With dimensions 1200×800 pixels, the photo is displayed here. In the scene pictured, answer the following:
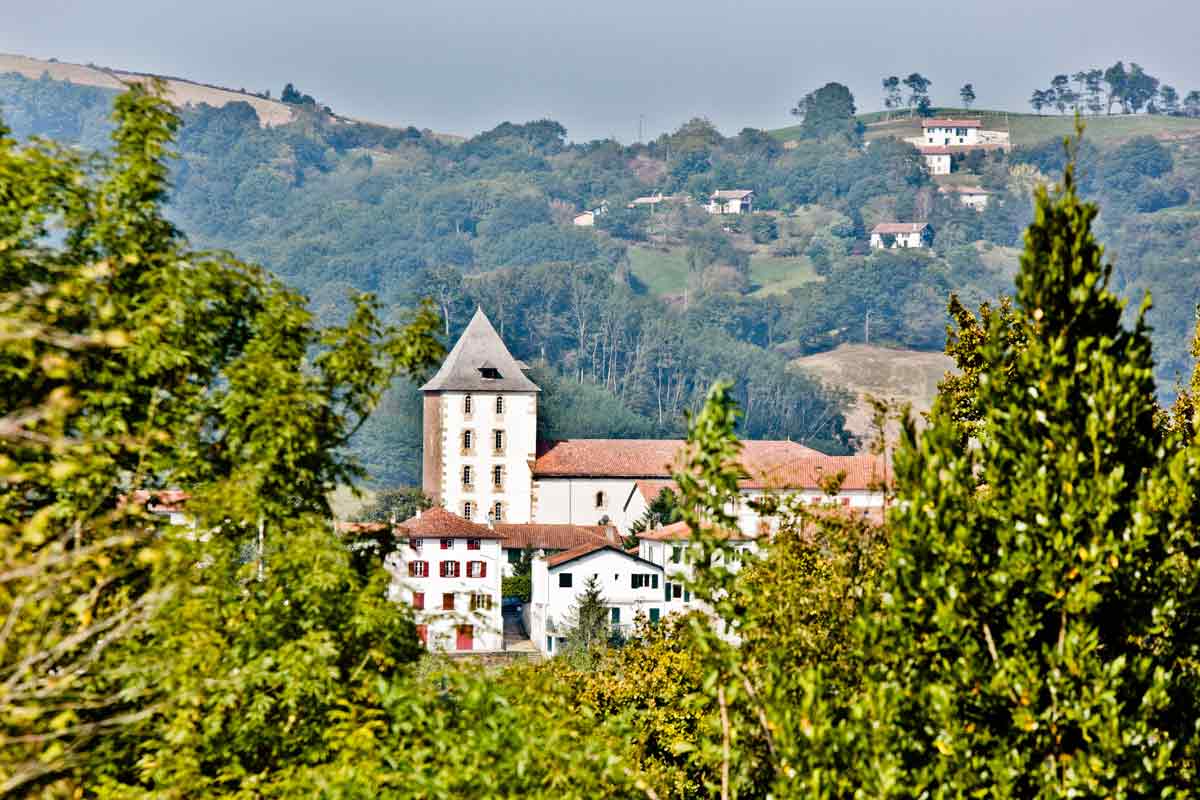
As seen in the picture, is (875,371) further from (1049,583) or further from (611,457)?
(1049,583)

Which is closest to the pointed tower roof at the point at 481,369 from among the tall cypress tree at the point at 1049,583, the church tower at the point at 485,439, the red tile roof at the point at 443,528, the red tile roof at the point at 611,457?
the church tower at the point at 485,439

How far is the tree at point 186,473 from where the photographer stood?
9.49m

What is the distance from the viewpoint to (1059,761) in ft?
30.5

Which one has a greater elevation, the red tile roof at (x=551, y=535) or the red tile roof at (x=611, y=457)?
the red tile roof at (x=611, y=457)

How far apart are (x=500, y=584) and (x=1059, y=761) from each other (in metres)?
61.6

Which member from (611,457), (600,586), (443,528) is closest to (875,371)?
(611,457)

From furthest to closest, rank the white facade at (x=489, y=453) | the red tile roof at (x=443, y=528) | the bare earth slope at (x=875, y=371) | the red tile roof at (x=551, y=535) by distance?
the bare earth slope at (x=875, y=371), the white facade at (x=489, y=453), the red tile roof at (x=551, y=535), the red tile roof at (x=443, y=528)

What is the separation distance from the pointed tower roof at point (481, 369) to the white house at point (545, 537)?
8.55m

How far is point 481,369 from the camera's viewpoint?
9181 cm

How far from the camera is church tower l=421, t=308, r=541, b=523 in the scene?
90.2 metres

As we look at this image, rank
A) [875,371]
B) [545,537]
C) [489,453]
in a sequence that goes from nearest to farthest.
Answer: [545,537] → [489,453] → [875,371]

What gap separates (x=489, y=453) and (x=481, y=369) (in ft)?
15.7

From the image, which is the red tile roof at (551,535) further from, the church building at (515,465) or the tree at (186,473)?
the tree at (186,473)

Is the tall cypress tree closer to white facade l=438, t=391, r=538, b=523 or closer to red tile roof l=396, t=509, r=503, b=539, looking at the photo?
red tile roof l=396, t=509, r=503, b=539
